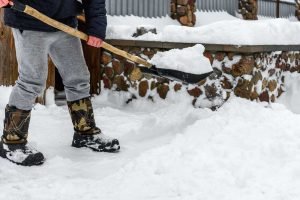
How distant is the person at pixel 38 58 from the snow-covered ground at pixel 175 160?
17 centimetres

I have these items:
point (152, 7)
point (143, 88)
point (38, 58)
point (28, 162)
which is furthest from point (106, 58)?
point (28, 162)

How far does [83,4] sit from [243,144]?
1.56 meters

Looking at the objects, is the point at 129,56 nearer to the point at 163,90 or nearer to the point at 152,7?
the point at 163,90

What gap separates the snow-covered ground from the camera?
264cm

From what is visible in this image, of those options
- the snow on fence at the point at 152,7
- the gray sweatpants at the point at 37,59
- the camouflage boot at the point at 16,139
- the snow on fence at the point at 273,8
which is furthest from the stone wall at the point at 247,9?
the camouflage boot at the point at 16,139

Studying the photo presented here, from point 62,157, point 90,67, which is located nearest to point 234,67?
point 90,67

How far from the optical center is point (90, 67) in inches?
212

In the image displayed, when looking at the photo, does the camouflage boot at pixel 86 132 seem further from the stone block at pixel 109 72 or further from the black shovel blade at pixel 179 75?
the stone block at pixel 109 72

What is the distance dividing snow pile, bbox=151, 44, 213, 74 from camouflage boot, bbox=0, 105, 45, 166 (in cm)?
127

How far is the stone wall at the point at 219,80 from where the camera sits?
4598 millimetres

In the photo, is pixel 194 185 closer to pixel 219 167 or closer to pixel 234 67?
pixel 219 167

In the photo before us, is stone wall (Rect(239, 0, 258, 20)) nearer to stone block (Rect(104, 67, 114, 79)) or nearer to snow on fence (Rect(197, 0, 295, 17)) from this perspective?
snow on fence (Rect(197, 0, 295, 17))

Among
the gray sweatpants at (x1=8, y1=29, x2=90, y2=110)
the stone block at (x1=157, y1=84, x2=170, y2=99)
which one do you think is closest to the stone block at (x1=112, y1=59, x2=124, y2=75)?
the stone block at (x1=157, y1=84, x2=170, y2=99)

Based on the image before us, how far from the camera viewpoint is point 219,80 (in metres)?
4.71
